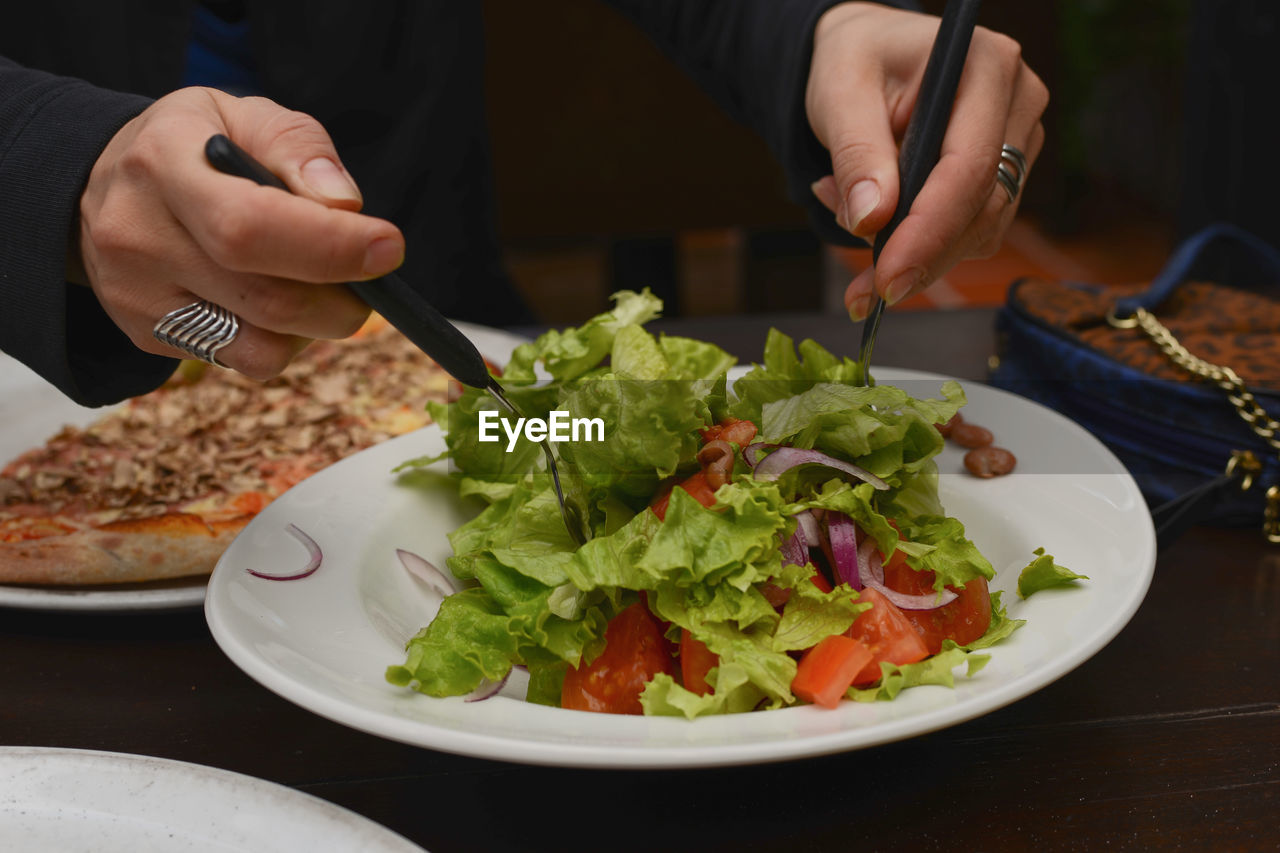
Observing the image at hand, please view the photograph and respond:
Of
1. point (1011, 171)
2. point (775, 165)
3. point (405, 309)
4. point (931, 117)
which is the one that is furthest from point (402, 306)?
point (775, 165)

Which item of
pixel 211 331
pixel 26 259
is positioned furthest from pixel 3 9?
pixel 211 331

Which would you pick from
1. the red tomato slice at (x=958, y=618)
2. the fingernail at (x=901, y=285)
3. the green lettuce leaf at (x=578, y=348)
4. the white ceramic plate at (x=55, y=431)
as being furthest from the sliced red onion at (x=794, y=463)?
the white ceramic plate at (x=55, y=431)

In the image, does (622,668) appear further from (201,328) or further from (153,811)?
(201,328)

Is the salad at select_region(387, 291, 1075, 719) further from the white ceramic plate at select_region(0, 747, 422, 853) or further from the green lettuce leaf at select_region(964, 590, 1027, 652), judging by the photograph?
the white ceramic plate at select_region(0, 747, 422, 853)

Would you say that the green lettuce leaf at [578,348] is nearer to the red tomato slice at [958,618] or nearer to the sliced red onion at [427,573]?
the sliced red onion at [427,573]

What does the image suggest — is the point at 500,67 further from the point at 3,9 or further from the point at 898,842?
the point at 898,842
